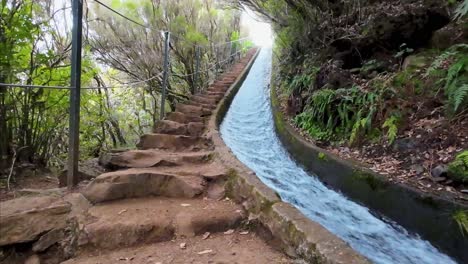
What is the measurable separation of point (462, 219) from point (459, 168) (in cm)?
67

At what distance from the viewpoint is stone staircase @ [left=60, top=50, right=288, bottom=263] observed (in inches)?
90.8

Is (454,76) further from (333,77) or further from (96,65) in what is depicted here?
(96,65)

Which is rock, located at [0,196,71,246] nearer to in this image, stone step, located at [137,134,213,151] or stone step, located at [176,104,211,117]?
stone step, located at [137,134,213,151]

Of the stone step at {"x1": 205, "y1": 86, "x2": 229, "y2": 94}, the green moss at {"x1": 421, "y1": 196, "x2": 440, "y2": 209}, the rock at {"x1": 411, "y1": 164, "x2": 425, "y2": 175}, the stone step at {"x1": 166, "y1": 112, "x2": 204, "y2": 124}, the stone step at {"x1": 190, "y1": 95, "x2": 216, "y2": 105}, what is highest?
the stone step at {"x1": 205, "y1": 86, "x2": 229, "y2": 94}

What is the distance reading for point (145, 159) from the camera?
368 cm

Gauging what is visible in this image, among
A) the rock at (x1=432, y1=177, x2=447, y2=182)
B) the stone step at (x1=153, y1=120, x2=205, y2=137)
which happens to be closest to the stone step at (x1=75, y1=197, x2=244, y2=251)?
the stone step at (x1=153, y1=120, x2=205, y2=137)

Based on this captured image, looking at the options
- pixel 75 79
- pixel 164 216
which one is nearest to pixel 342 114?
pixel 164 216

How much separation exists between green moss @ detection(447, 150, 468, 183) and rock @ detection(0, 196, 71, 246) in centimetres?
387

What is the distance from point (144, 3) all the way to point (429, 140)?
725 centimetres

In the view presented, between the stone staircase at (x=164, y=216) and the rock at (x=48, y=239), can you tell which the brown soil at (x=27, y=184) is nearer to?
the stone staircase at (x=164, y=216)

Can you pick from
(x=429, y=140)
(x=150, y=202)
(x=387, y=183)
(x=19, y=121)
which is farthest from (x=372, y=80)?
(x=19, y=121)

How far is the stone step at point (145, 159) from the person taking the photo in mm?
3518

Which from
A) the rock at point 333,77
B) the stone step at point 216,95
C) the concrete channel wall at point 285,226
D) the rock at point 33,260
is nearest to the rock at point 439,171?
the concrete channel wall at point 285,226

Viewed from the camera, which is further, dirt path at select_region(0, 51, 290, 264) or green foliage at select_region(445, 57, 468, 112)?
green foliage at select_region(445, 57, 468, 112)
